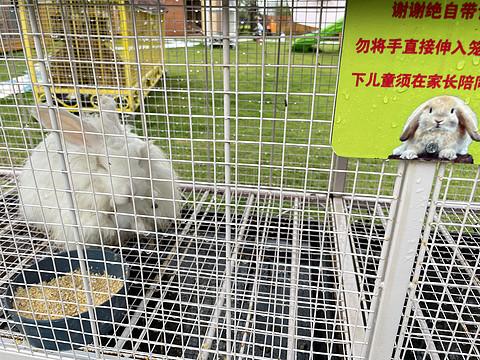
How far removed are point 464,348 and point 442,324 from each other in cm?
10

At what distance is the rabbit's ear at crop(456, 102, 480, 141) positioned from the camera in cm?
64

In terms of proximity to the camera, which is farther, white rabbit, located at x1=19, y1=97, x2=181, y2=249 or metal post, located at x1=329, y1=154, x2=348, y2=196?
metal post, located at x1=329, y1=154, x2=348, y2=196

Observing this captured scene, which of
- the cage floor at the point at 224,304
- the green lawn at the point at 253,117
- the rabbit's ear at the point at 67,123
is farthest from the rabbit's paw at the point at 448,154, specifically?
the rabbit's ear at the point at 67,123

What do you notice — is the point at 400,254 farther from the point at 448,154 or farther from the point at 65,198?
the point at 65,198

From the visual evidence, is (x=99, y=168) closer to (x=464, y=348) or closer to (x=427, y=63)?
(x=427, y=63)

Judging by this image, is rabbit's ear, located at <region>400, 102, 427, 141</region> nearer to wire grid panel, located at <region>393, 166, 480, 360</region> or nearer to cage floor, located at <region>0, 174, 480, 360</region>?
wire grid panel, located at <region>393, 166, 480, 360</region>

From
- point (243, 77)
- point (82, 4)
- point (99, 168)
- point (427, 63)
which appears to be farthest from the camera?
point (243, 77)

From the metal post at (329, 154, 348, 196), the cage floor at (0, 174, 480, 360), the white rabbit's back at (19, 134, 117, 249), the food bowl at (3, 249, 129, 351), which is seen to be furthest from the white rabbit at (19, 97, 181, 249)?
the metal post at (329, 154, 348, 196)

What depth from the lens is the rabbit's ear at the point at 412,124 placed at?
65 cm

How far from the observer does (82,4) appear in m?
0.79

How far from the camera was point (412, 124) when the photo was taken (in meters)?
0.66

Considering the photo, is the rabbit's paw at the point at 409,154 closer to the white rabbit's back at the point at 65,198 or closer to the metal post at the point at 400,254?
the metal post at the point at 400,254

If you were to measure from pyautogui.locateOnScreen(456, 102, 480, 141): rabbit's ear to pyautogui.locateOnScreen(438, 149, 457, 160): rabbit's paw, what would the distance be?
0.04 m

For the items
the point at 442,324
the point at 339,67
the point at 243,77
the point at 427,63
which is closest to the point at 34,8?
the point at 339,67
